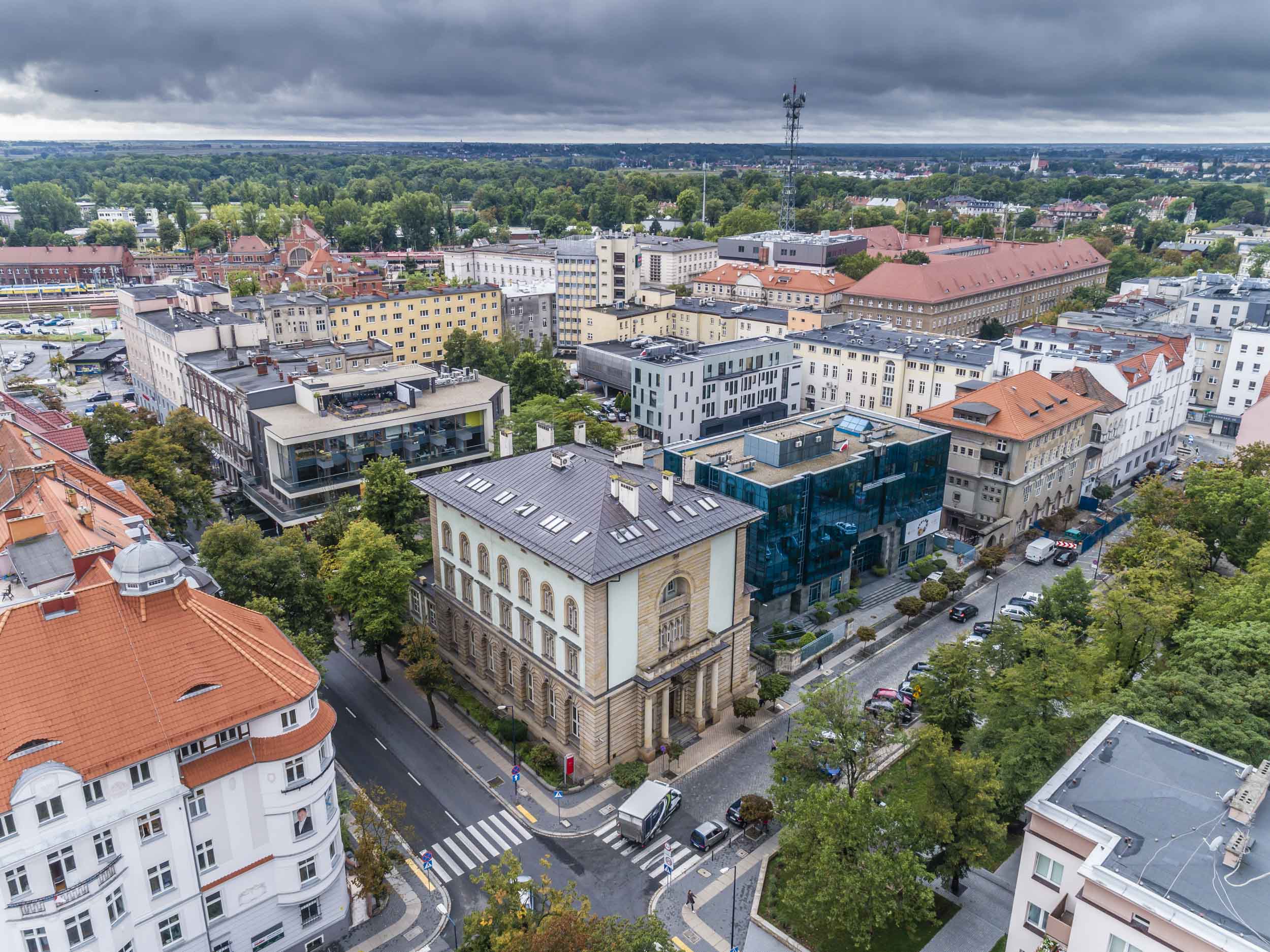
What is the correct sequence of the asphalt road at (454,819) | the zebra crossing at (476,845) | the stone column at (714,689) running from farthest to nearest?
the stone column at (714,689), the zebra crossing at (476,845), the asphalt road at (454,819)

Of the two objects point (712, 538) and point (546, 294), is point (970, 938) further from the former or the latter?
point (546, 294)

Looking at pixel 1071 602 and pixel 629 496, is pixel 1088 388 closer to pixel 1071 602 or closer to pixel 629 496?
pixel 1071 602

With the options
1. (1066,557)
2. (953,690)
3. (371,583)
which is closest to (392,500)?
(371,583)

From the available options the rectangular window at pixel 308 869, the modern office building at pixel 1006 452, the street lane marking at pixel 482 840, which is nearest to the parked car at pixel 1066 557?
the modern office building at pixel 1006 452

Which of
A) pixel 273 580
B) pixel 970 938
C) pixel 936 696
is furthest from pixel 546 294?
pixel 970 938

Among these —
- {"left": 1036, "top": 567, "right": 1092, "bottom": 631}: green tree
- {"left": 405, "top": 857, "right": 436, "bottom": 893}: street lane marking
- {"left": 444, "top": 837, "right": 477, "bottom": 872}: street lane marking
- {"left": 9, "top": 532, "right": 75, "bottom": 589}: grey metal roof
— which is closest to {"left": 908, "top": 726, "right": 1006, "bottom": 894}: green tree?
{"left": 1036, "top": 567, "right": 1092, "bottom": 631}: green tree

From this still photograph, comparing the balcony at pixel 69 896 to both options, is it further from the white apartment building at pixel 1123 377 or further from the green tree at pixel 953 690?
the white apartment building at pixel 1123 377
